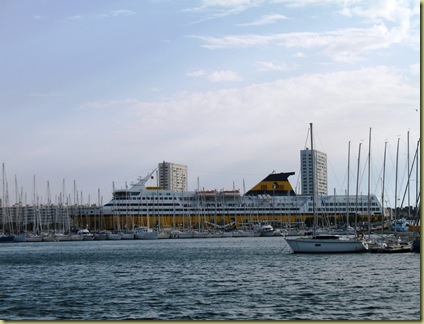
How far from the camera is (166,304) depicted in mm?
24250

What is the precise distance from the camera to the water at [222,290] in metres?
22.2

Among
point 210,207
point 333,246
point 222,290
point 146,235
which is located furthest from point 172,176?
point 222,290

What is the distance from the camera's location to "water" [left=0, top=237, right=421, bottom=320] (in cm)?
2222

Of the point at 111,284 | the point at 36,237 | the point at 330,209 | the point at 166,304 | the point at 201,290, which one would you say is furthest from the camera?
the point at 330,209

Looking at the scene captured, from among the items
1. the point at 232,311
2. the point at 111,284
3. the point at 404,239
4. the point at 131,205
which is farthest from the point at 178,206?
the point at 232,311

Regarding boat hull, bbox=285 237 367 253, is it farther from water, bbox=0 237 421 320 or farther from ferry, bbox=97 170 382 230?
ferry, bbox=97 170 382 230

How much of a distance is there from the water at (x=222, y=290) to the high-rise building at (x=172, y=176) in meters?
134

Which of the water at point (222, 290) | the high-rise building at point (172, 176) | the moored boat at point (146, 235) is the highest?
the high-rise building at point (172, 176)

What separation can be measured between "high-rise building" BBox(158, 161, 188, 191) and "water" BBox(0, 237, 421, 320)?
134080 millimetres

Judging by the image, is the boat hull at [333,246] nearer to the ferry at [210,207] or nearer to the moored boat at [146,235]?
the moored boat at [146,235]

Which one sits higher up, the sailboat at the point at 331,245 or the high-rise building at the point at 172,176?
the high-rise building at the point at 172,176

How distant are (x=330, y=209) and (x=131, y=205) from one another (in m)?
31.2

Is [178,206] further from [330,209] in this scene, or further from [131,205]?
[330,209]

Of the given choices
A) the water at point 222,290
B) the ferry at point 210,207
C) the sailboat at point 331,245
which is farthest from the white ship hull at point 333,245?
the ferry at point 210,207
